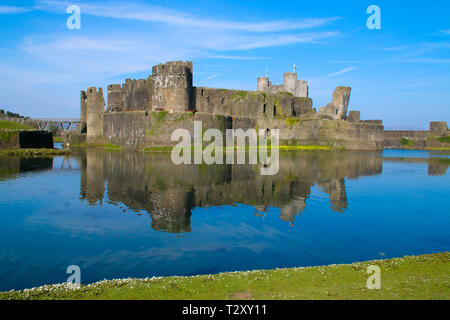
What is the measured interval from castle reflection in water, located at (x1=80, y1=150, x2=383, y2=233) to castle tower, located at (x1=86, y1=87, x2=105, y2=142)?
20.4 metres

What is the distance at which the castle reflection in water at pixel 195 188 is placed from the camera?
39.4ft

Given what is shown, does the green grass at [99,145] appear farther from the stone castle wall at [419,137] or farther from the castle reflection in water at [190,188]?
the stone castle wall at [419,137]

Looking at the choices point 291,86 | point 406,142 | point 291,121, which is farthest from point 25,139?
point 406,142

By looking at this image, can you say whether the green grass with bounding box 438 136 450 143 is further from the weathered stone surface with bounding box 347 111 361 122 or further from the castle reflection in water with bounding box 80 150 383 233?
the castle reflection in water with bounding box 80 150 383 233

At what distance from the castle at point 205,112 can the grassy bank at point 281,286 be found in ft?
95.1

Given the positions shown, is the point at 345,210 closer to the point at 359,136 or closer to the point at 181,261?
the point at 181,261

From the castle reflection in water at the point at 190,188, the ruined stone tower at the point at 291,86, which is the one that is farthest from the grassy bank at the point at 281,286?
the ruined stone tower at the point at 291,86

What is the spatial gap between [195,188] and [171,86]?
76.6ft

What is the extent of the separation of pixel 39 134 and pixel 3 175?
17323mm

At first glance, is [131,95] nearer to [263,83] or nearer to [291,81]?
[263,83]

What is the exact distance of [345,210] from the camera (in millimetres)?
12352

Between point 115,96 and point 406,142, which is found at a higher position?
point 115,96

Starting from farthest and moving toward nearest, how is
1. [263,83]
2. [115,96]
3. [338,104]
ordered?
[338,104], [263,83], [115,96]

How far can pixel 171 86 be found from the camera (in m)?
37.1
